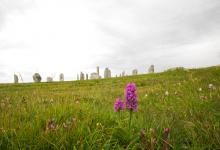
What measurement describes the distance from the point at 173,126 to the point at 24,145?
2.23 metres

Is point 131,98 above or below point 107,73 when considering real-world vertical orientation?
below

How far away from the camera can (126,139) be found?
10.2 ft

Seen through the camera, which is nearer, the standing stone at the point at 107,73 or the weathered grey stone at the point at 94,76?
the standing stone at the point at 107,73

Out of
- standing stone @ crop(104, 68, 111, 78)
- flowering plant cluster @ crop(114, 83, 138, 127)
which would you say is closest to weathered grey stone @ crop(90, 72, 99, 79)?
standing stone @ crop(104, 68, 111, 78)

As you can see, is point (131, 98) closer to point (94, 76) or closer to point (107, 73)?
point (107, 73)

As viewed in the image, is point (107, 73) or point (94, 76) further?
point (94, 76)

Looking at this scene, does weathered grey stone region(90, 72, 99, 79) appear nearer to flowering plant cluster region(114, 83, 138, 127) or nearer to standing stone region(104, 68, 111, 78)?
standing stone region(104, 68, 111, 78)

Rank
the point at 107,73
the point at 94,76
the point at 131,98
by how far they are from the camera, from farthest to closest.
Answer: the point at 94,76
the point at 107,73
the point at 131,98

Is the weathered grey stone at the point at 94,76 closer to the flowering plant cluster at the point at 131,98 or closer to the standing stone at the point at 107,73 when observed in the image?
the standing stone at the point at 107,73

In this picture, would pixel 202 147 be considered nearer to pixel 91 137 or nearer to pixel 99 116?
pixel 91 137

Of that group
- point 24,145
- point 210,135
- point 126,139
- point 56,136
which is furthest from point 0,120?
point 210,135

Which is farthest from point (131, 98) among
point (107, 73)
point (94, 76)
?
point (94, 76)

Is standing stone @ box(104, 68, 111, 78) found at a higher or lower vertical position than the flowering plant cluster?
higher

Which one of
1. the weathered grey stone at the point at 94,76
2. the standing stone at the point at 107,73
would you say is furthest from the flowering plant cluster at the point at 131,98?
the weathered grey stone at the point at 94,76
